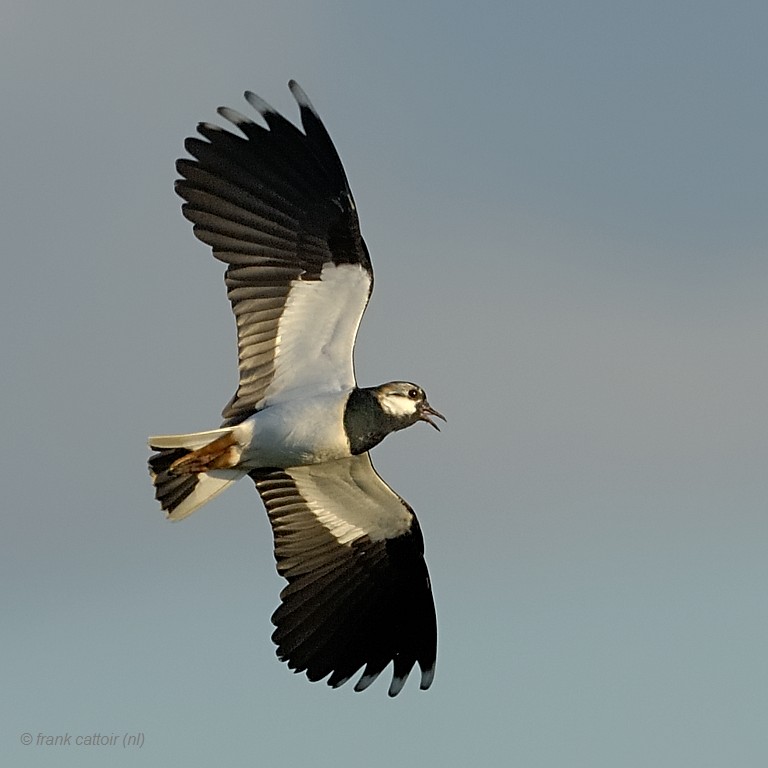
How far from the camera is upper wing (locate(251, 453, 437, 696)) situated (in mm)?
14719

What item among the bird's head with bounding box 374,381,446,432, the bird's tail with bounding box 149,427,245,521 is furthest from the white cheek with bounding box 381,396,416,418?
the bird's tail with bounding box 149,427,245,521

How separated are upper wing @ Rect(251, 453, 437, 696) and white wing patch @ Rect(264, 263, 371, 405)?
854mm

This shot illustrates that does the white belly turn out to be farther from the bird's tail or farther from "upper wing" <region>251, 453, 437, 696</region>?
"upper wing" <region>251, 453, 437, 696</region>

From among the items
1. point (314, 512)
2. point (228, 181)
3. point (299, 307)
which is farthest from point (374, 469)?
point (228, 181)

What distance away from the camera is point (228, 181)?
46.1ft

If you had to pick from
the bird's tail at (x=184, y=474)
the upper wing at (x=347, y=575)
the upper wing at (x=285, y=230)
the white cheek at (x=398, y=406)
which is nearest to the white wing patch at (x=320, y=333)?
the upper wing at (x=285, y=230)

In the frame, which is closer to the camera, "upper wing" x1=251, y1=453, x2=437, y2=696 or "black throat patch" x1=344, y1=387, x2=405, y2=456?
"black throat patch" x1=344, y1=387, x2=405, y2=456

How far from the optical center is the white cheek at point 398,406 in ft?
46.1

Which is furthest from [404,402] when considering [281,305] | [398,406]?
[281,305]

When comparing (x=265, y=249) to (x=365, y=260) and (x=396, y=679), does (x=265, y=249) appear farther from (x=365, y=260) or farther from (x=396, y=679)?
(x=396, y=679)

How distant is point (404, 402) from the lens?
14156mm

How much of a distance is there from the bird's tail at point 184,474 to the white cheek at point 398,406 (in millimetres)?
1284

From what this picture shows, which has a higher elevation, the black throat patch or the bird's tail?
the black throat patch

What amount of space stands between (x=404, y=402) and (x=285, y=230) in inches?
66.8
